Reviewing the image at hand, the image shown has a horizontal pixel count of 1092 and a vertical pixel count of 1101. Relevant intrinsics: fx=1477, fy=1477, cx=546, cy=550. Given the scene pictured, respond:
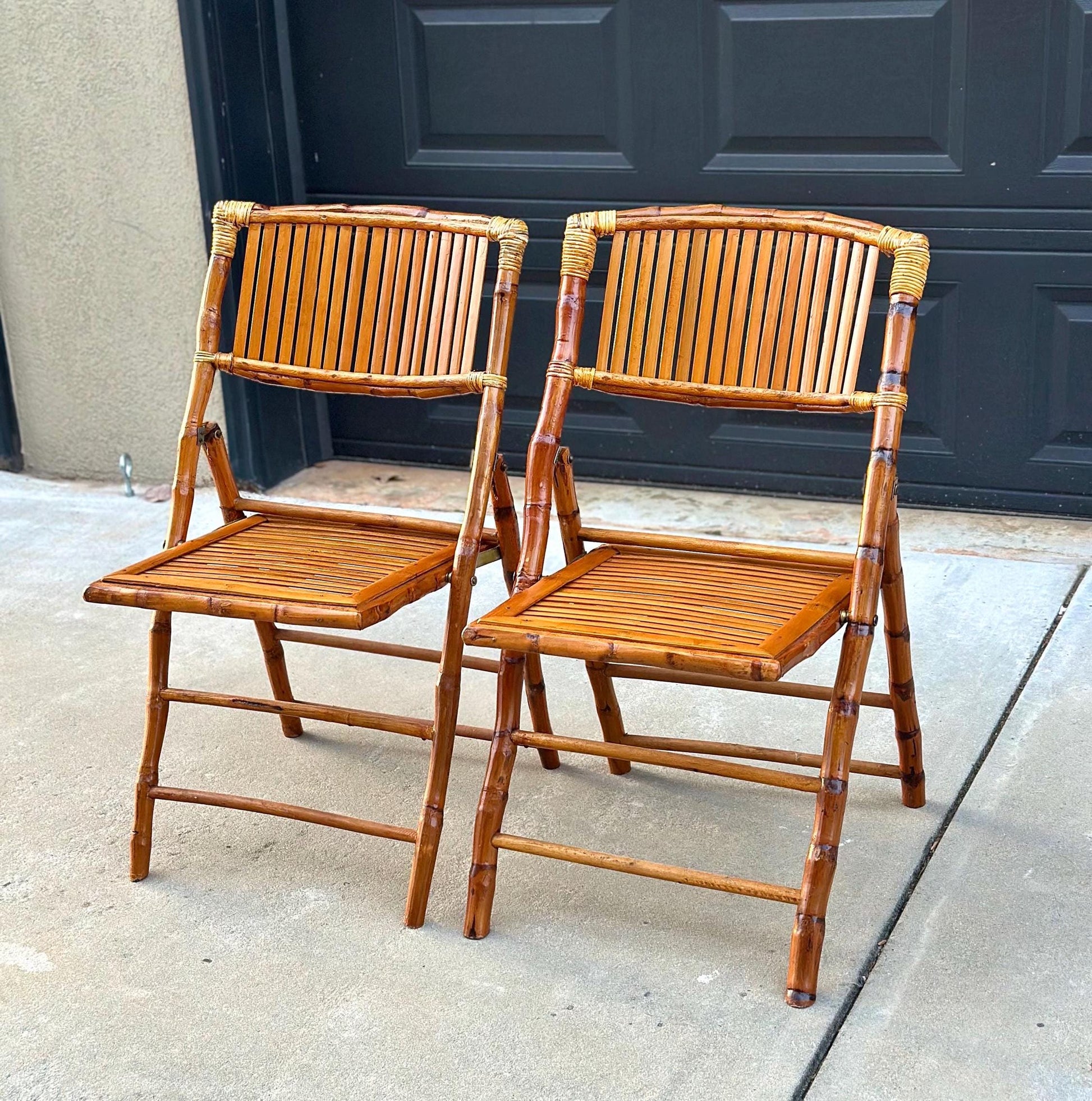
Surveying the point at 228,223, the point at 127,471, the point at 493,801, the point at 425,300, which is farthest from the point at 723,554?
the point at 127,471

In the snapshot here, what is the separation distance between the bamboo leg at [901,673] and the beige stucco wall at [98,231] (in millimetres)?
2517

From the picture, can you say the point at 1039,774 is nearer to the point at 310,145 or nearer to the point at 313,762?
the point at 313,762

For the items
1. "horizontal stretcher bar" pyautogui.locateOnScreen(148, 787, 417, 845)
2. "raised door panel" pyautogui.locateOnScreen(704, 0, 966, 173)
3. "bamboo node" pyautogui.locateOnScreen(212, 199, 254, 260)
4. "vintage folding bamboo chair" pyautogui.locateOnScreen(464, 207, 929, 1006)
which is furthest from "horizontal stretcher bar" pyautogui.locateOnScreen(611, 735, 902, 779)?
"raised door panel" pyautogui.locateOnScreen(704, 0, 966, 173)

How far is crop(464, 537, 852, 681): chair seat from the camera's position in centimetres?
186

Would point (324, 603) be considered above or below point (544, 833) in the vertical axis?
above

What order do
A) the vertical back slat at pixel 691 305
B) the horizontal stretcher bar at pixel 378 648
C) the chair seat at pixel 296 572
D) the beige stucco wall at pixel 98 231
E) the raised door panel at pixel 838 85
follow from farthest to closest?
1. the beige stucco wall at pixel 98 231
2. the raised door panel at pixel 838 85
3. the horizontal stretcher bar at pixel 378 648
4. the vertical back slat at pixel 691 305
5. the chair seat at pixel 296 572

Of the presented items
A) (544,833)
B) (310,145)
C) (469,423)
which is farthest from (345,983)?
(310,145)

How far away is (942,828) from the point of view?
235 cm

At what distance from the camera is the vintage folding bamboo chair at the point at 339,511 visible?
2.18 metres

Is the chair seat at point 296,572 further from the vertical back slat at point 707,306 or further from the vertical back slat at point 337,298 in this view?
the vertical back slat at point 707,306

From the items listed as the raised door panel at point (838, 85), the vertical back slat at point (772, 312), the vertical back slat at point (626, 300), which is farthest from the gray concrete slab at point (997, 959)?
the raised door panel at point (838, 85)

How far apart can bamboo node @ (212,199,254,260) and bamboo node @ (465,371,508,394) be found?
476mm

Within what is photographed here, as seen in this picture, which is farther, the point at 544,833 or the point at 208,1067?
the point at 544,833

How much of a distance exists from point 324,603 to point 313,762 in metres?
0.71
